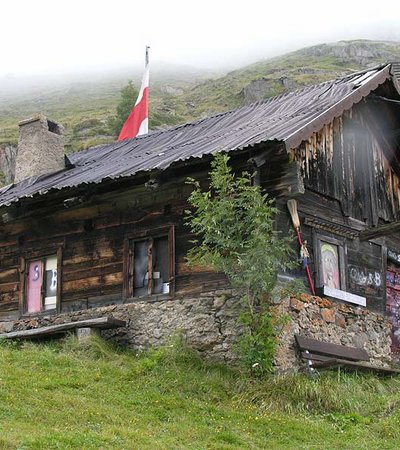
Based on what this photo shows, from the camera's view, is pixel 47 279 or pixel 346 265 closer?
pixel 346 265

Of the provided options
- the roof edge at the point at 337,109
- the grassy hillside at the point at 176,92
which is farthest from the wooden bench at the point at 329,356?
the grassy hillside at the point at 176,92

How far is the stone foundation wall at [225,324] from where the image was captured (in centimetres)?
1324

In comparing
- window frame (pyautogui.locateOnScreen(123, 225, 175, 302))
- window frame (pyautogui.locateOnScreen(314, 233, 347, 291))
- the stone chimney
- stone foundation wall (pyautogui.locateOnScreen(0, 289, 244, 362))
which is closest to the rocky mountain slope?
the stone chimney

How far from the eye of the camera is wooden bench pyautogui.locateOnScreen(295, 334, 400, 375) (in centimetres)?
1298

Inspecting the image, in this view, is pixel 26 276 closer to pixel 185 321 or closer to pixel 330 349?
pixel 185 321

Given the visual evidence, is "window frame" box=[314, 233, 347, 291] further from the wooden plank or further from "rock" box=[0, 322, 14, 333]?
"rock" box=[0, 322, 14, 333]

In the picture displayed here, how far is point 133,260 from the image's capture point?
15461mm

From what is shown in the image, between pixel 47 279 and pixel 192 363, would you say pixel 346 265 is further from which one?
pixel 47 279

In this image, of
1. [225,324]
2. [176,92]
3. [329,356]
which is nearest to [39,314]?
[225,324]

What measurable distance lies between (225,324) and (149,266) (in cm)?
242

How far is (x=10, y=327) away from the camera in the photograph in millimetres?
16734

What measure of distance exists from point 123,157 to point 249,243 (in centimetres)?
619

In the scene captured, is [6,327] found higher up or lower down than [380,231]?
lower down

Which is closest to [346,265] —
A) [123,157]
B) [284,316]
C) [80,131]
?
[284,316]
